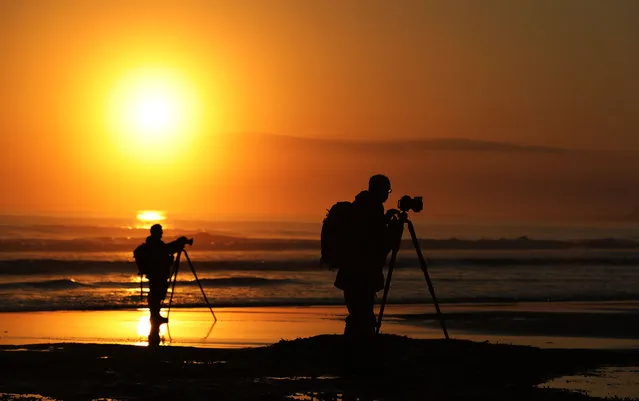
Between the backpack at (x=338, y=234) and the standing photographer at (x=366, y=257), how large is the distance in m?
0.05

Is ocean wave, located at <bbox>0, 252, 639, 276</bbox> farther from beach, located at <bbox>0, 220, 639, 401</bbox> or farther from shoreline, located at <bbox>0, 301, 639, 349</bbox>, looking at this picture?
shoreline, located at <bbox>0, 301, 639, 349</bbox>

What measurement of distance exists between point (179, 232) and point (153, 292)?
70.2 m

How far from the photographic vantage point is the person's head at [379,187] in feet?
40.8

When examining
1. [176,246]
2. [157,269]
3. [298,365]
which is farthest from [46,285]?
[298,365]

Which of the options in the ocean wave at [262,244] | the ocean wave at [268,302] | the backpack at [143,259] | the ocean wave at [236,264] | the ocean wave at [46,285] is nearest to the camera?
the backpack at [143,259]

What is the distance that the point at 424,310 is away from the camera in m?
24.8

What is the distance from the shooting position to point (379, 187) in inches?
491

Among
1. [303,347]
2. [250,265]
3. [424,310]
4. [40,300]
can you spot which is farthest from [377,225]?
[250,265]

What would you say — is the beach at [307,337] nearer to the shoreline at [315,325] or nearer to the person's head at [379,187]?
the shoreline at [315,325]

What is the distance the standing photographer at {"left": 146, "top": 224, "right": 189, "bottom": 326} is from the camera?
2022cm

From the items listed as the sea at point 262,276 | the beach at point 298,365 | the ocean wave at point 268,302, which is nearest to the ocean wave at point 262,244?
the sea at point 262,276

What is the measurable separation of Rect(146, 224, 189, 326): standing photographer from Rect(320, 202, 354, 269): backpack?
317 inches

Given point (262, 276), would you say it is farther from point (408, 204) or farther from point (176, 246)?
point (408, 204)

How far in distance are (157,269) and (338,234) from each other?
855 centimetres
